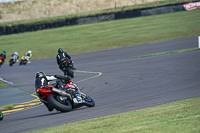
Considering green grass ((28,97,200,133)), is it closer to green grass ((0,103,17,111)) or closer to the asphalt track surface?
the asphalt track surface

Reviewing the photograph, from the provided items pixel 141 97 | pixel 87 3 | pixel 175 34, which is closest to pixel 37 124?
pixel 141 97

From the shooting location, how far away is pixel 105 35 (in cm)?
4062

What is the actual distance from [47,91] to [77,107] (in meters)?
1.14

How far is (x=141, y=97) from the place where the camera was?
10258mm

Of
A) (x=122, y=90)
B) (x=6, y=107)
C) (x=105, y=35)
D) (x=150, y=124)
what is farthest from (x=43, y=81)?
(x=105, y=35)

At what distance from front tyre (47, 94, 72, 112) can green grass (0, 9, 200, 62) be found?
24268mm

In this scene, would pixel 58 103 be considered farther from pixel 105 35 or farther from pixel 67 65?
pixel 105 35

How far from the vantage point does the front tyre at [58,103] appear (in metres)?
8.33

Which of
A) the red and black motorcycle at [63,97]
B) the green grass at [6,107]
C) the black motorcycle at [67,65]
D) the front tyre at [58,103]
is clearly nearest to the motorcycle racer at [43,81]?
the red and black motorcycle at [63,97]

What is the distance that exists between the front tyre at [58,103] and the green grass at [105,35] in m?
24.3

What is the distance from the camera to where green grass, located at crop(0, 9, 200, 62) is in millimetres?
35094

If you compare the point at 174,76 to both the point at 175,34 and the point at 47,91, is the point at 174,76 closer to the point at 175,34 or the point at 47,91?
the point at 47,91

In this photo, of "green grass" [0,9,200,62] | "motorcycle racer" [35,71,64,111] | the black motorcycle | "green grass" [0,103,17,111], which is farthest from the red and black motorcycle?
"green grass" [0,9,200,62]

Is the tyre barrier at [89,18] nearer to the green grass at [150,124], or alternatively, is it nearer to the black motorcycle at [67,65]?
the black motorcycle at [67,65]
